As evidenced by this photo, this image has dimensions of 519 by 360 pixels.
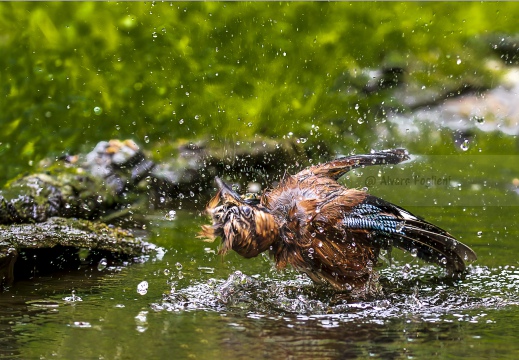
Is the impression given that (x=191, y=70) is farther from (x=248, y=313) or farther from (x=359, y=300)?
(x=248, y=313)

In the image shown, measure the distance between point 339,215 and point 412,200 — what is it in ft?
14.2

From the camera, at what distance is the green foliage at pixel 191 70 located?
10906mm

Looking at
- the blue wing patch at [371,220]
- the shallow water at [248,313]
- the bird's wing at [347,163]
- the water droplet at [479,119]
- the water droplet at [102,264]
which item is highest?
the water droplet at [479,119]

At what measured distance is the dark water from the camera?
4555 millimetres

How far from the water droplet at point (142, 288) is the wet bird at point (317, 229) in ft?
2.26

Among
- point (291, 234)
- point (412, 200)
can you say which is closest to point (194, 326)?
point (291, 234)

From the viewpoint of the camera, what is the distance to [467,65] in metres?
15.1

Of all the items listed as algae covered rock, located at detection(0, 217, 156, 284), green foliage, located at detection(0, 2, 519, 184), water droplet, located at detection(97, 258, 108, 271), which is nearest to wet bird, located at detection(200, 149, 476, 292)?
water droplet, located at detection(97, 258, 108, 271)

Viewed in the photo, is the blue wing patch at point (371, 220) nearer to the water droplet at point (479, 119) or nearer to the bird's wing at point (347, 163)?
the bird's wing at point (347, 163)

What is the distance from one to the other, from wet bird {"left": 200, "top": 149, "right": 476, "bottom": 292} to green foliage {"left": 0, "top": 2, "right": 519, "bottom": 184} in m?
5.04

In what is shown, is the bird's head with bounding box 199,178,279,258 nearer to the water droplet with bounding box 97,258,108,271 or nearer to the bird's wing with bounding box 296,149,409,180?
the bird's wing with bounding box 296,149,409,180

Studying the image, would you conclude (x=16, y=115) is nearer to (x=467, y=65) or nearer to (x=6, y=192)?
(x=6, y=192)

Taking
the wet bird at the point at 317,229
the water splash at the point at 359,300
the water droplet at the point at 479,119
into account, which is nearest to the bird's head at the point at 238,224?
the wet bird at the point at 317,229

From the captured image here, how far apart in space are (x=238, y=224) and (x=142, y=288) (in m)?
1.05
